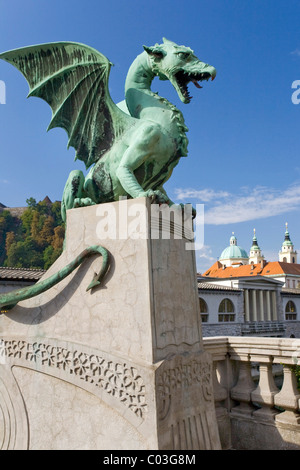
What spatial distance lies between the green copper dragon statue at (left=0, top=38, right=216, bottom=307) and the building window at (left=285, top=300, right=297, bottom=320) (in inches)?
Result: 1617

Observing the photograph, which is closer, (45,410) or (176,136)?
(45,410)

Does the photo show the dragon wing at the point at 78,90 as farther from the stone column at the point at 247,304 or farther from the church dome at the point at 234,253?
the church dome at the point at 234,253

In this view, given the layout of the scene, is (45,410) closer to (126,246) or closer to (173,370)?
(173,370)

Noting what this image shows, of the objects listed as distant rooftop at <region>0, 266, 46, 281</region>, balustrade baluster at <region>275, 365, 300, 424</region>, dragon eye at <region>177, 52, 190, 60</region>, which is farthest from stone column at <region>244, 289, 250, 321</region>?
dragon eye at <region>177, 52, 190, 60</region>

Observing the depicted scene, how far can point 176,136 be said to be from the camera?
4086mm

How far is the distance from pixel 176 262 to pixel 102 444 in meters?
1.55

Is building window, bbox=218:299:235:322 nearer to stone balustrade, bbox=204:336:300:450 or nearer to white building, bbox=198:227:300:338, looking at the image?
white building, bbox=198:227:300:338

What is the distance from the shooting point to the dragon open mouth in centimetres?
404

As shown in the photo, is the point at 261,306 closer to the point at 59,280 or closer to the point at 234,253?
the point at 59,280

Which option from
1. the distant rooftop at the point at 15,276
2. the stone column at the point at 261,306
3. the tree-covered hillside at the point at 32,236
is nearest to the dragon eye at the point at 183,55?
the distant rooftop at the point at 15,276

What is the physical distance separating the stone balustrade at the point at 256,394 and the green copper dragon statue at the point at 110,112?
172 cm

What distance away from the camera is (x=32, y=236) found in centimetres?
7519
